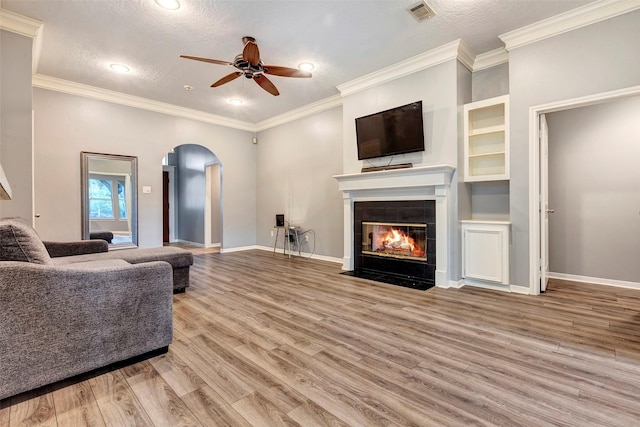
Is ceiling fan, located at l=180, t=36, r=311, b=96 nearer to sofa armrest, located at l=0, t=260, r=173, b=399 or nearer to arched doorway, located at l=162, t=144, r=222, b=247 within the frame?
sofa armrest, located at l=0, t=260, r=173, b=399

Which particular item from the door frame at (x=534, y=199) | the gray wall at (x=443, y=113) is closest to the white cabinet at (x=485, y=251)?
the gray wall at (x=443, y=113)

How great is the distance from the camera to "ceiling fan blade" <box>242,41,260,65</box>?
3.05m

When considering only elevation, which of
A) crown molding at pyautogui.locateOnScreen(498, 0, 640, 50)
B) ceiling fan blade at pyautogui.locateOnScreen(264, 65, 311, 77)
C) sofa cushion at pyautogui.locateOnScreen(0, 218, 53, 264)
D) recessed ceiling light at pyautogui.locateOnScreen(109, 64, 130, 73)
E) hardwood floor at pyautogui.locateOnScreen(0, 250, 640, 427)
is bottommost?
hardwood floor at pyautogui.locateOnScreen(0, 250, 640, 427)

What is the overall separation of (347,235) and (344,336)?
98.7 inches

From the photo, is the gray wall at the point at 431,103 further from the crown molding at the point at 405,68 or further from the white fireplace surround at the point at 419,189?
the white fireplace surround at the point at 419,189

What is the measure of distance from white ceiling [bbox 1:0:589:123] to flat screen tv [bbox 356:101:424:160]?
67cm

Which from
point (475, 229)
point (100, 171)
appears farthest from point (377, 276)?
point (100, 171)

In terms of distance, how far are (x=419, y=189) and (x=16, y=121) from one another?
458 centimetres

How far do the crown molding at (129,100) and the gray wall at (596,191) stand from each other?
5845 mm

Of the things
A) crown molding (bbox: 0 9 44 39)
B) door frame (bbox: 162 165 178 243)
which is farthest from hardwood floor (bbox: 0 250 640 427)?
door frame (bbox: 162 165 178 243)

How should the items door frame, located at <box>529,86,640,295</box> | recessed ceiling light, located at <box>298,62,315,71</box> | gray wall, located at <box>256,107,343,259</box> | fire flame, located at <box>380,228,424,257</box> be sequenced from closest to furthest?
door frame, located at <box>529,86,640,295</box> → recessed ceiling light, located at <box>298,62,315,71</box> → fire flame, located at <box>380,228,424,257</box> → gray wall, located at <box>256,107,343,259</box>

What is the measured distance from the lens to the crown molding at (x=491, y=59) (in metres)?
3.70

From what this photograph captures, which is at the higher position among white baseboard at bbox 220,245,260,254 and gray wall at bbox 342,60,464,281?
gray wall at bbox 342,60,464,281

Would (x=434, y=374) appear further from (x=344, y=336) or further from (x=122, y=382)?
(x=122, y=382)
